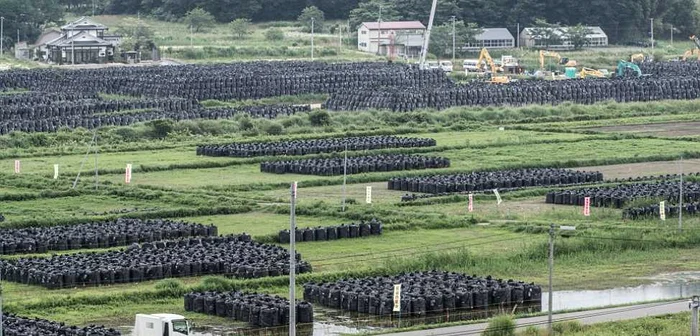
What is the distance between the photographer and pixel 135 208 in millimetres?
62000

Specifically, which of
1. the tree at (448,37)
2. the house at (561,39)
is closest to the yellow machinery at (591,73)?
the tree at (448,37)

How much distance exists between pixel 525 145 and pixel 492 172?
12713mm

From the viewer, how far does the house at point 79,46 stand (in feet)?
463

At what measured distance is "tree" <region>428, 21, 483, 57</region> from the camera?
160 meters

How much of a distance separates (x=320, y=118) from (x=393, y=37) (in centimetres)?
6497

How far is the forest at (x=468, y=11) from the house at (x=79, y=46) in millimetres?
24044

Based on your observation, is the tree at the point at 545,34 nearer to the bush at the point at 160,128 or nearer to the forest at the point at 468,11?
the forest at the point at 468,11

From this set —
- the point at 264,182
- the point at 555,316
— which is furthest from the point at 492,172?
the point at 555,316

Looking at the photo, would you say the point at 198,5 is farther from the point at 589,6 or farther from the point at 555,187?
the point at 555,187

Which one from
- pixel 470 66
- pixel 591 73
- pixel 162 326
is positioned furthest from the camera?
pixel 470 66

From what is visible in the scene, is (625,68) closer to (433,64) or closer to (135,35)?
(433,64)

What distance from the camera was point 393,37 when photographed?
524ft

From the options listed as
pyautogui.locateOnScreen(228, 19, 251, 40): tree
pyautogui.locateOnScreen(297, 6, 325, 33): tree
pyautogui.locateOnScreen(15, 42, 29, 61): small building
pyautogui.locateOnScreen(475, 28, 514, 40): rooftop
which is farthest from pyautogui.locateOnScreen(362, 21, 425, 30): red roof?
pyautogui.locateOnScreen(15, 42, 29, 61): small building

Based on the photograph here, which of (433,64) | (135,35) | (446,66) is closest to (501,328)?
(446,66)
